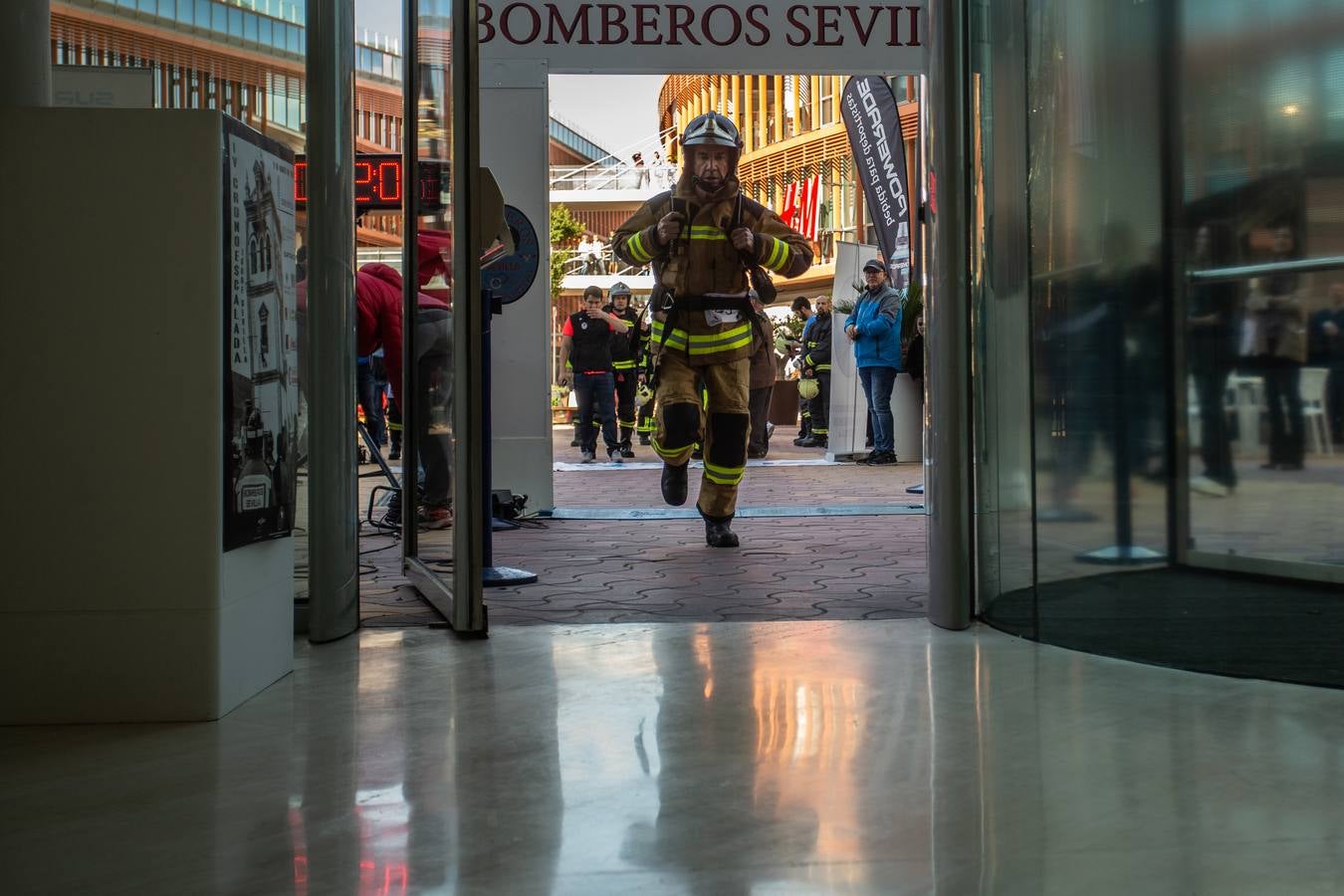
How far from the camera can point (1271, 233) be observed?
3.40 m

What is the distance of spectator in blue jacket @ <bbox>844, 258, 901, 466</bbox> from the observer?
13.2 meters

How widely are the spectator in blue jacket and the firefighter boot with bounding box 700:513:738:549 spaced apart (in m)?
6.87

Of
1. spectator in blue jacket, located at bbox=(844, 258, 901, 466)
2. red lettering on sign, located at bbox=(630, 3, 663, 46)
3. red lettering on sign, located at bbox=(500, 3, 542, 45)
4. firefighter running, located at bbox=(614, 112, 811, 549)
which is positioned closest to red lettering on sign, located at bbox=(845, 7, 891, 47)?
red lettering on sign, located at bbox=(630, 3, 663, 46)

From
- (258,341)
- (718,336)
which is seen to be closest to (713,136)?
(718,336)

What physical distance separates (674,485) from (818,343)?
9456mm

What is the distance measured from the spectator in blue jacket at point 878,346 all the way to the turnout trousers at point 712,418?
668 cm

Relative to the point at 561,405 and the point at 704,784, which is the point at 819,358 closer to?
the point at 561,405

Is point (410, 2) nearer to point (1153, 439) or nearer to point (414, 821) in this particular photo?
point (1153, 439)

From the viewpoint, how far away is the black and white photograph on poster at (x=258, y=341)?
3115 mm

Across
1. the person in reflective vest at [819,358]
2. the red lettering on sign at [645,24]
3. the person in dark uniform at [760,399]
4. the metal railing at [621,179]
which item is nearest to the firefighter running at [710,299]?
the red lettering on sign at [645,24]

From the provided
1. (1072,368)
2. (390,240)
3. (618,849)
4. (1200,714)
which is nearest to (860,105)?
(390,240)

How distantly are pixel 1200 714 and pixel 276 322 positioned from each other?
2.27 m

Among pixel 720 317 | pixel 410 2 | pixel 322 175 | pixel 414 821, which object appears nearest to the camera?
pixel 414 821

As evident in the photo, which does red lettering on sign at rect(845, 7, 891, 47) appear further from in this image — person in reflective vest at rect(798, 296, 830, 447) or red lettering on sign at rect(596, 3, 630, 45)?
person in reflective vest at rect(798, 296, 830, 447)
